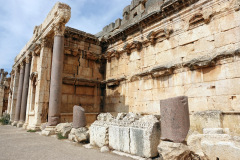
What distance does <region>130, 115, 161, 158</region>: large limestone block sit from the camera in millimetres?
3939

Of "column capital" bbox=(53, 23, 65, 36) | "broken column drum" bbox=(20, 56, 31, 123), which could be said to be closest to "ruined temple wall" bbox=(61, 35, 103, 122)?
"column capital" bbox=(53, 23, 65, 36)

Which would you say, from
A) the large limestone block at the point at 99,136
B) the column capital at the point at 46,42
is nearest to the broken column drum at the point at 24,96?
the column capital at the point at 46,42

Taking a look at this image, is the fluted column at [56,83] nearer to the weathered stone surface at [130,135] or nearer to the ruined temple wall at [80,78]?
the ruined temple wall at [80,78]

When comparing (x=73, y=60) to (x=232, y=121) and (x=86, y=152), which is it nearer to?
(x=86, y=152)

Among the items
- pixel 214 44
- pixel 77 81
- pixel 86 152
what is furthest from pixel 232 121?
pixel 77 81

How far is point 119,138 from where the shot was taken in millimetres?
4676

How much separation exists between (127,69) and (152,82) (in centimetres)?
230

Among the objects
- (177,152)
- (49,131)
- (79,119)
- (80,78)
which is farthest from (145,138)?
(80,78)

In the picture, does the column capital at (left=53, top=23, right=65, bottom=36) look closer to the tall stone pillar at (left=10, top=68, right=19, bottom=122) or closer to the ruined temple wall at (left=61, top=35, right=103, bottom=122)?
the ruined temple wall at (left=61, top=35, right=103, bottom=122)

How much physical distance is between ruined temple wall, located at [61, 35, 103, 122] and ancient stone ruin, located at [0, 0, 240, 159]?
66mm

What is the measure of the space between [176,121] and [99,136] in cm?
262

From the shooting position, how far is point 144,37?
9.71 m

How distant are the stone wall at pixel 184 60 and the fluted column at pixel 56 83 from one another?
12.2ft

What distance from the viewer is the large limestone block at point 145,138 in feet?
12.9
